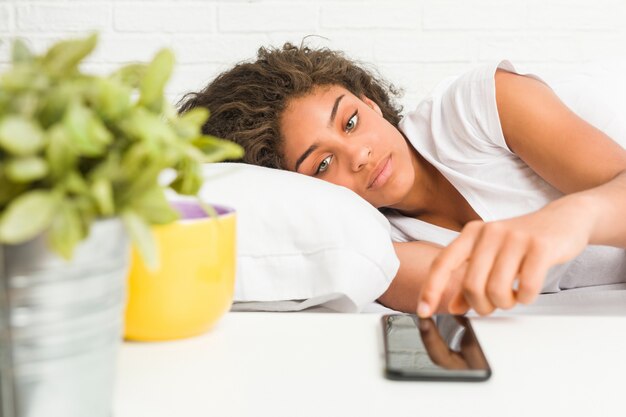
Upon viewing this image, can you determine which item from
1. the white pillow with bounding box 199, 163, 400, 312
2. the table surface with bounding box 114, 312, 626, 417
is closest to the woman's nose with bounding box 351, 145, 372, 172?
the white pillow with bounding box 199, 163, 400, 312

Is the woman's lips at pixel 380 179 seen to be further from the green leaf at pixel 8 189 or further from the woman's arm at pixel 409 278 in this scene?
the green leaf at pixel 8 189

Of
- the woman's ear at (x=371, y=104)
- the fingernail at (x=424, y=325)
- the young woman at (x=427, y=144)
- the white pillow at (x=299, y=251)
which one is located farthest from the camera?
the woman's ear at (x=371, y=104)

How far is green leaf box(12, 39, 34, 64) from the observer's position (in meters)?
0.35

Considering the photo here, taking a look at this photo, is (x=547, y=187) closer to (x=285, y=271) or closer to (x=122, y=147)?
(x=285, y=271)

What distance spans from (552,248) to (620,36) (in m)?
1.42

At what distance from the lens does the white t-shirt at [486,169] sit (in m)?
1.29

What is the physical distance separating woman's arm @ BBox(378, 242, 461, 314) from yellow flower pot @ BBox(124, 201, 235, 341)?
0.65 meters

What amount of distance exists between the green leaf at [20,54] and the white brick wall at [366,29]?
1539 mm

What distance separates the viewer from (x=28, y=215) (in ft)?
1.01

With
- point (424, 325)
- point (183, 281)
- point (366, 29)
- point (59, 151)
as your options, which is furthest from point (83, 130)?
point (366, 29)

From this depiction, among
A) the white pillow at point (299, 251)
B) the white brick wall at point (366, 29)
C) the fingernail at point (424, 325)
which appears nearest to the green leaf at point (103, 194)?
the fingernail at point (424, 325)

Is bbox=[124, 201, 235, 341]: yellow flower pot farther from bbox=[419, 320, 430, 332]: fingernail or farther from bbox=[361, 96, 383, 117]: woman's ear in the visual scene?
bbox=[361, 96, 383, 117]: woman's ear

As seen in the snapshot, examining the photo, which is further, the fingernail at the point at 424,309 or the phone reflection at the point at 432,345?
the fingernail at the point at 424,309

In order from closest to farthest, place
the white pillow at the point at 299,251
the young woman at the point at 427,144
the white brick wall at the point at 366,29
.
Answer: the white pillow at the point at 299,251, the young woman at the point at 427,144, the white brick wall at the point at 366,29
